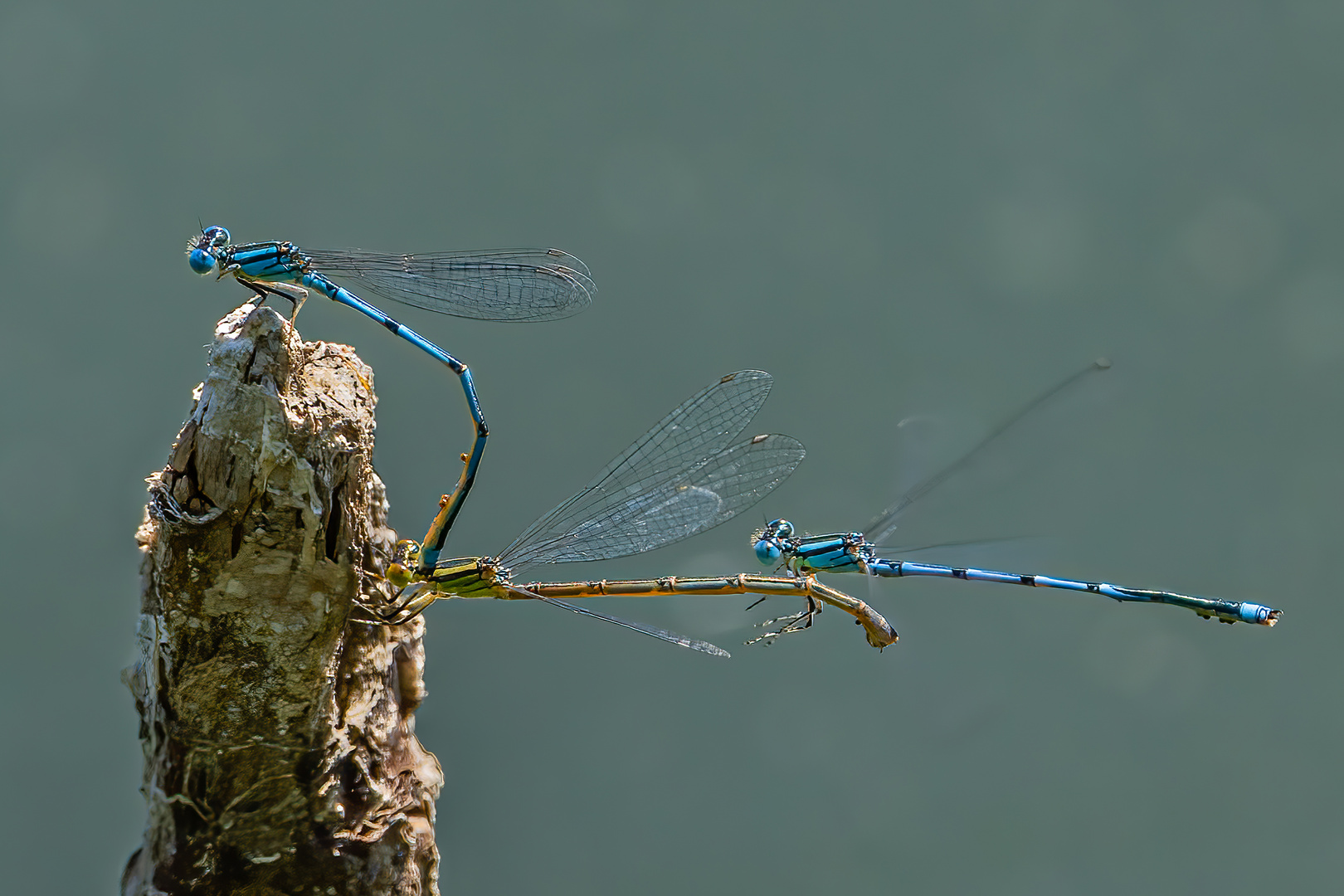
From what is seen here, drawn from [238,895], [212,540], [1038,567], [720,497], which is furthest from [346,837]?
[1038,567]

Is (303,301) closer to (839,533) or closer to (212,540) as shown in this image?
(212,540)

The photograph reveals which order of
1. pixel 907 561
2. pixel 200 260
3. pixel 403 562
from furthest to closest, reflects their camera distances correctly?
pixel 907 561 < pixel 403 562 < pixel 200 260

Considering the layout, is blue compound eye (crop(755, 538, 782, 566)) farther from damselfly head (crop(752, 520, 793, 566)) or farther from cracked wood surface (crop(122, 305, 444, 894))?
cracked wood surface (crop(122, 305, 444, 894))

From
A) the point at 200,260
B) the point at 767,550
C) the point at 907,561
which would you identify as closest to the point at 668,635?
the point at 767,550

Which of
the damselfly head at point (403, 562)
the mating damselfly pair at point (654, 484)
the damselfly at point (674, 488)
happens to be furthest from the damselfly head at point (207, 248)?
the damselfly at point (674, 488)

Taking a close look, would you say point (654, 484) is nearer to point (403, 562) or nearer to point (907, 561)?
point (403, 562)

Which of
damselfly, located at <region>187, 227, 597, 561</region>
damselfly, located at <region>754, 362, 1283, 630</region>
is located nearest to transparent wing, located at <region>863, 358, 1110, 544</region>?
damselfly, located at <region>754, 362, 1283, 630</region>
